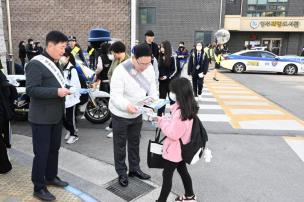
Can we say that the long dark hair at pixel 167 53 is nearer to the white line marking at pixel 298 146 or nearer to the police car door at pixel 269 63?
the white line marking at pixel 298 146

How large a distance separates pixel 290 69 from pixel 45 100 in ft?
59.7

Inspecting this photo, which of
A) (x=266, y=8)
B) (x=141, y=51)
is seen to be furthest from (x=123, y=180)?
(x=266, y=8)

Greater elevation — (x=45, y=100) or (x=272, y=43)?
(x=272, y=43)

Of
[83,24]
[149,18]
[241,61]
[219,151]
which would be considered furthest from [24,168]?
[149,18]

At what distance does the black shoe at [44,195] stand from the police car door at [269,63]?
56.4ft

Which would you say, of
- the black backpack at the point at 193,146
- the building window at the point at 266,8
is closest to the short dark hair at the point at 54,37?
the black backpack at the point at 193,146

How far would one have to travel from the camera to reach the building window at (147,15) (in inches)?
1240

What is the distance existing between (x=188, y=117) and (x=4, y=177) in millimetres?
2603

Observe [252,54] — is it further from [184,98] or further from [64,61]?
[184,98]

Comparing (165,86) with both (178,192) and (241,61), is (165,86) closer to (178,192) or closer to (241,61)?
(178,192)

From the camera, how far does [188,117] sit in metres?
3.03

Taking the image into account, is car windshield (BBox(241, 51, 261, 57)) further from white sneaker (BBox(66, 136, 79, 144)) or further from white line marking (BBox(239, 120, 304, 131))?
white sneaker (BBox(66, 136, 79, 144))

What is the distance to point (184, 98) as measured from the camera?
3.01m

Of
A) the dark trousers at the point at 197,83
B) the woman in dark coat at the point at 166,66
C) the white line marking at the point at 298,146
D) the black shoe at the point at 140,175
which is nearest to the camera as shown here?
the black shoe at the point at 140,175
